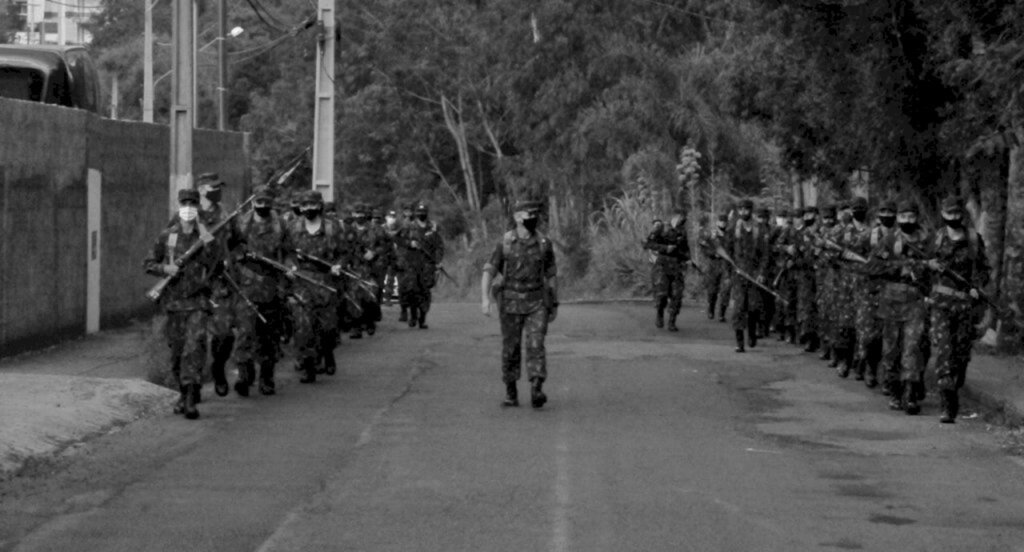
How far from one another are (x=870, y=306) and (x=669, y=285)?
9928mm

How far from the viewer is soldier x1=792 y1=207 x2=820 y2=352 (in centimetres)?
2373

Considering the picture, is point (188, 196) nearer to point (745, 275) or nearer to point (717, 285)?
point (745, 275)

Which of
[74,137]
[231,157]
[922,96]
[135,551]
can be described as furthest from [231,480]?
[231,157]

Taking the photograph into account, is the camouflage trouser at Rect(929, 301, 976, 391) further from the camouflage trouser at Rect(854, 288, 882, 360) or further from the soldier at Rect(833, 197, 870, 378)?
the soldier at Rect(833, 197, 870, 378)

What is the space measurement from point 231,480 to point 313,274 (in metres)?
6.93

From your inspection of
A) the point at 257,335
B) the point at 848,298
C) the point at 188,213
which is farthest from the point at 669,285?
the point at 188,213

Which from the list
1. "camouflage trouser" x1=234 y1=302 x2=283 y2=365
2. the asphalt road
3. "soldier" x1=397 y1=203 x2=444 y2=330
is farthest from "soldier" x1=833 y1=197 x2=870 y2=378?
"soldier" x1=397 y1=203 x2=444 y2=330

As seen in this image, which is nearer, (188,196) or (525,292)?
(188,196)

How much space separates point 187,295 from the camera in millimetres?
15359

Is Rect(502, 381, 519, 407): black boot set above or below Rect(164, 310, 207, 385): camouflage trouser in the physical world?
below

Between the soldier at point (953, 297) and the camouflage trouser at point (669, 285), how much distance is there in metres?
12.1

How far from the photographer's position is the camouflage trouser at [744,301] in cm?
2370

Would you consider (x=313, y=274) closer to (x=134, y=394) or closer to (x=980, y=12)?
(x=134, y=394)

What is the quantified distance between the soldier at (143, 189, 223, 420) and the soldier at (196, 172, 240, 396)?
0.76 ft
